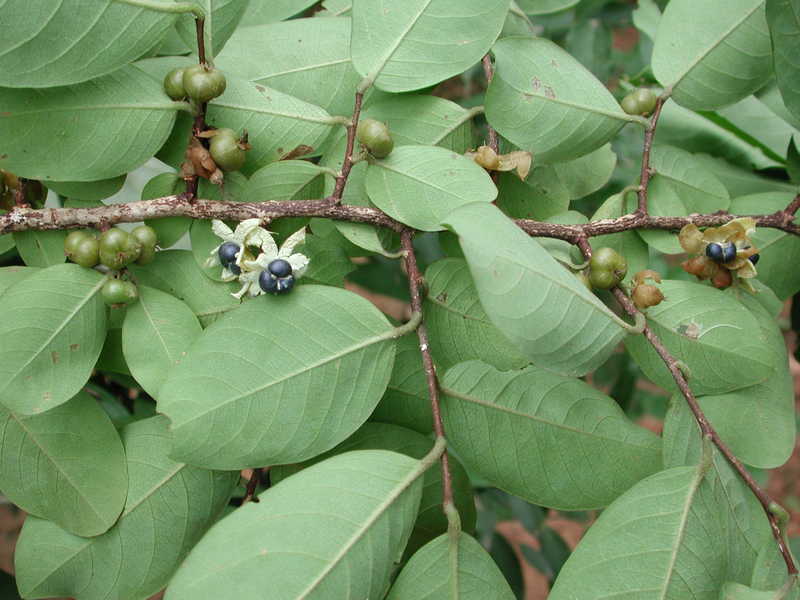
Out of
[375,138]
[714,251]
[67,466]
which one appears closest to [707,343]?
[714,251]

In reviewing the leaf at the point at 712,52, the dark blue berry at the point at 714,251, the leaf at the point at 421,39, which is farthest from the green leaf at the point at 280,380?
the leaf at the point at 712,52

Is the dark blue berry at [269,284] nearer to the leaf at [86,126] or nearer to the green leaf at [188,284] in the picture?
the green leaf at [188,284]

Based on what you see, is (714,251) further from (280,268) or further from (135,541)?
(135,541)

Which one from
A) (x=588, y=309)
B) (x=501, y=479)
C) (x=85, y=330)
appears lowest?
(x=501, y=479)

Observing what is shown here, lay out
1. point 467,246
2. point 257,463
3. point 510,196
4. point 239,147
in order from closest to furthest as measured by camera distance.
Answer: point 467,246 < point 257,463 < point 239,147 < point 510,196

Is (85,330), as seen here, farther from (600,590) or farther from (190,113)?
(600,590)

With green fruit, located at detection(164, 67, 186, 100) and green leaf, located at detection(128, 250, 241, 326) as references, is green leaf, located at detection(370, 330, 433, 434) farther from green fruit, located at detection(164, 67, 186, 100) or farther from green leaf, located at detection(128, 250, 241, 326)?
green fruit, located at detection(164, 67, 186, 100)

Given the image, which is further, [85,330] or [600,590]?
[85,330]

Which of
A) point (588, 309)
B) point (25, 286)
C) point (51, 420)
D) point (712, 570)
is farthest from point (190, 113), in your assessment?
point (712, 570)
